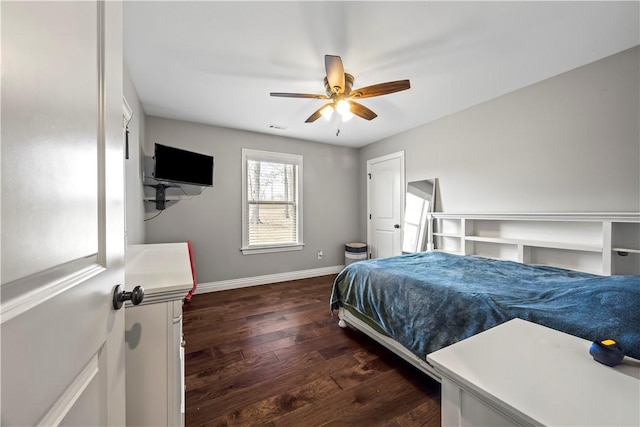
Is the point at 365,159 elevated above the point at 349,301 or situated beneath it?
elevated above

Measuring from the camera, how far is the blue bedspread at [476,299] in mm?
1158

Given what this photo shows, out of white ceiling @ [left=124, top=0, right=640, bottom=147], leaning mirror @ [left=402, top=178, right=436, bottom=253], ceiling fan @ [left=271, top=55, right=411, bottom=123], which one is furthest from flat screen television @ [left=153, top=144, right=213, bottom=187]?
leaning mirror @ [left=402, top=178, right=436, bottom=253]

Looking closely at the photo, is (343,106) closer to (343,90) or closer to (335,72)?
(343,90)

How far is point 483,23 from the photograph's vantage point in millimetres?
1715

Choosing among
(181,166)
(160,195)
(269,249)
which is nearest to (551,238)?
(269,249)

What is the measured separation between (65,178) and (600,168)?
343 cm

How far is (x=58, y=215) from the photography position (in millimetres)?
422

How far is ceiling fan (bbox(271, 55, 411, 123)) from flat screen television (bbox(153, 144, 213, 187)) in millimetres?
1386

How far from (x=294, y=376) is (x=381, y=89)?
7.79 feet

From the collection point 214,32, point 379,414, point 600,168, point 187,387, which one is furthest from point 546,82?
point 187,387

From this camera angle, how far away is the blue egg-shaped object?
0.62 meters

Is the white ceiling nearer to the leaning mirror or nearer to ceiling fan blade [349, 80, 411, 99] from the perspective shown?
ceiling fan blade [349, 80, 411, 99]

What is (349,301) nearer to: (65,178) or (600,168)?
(65,178)

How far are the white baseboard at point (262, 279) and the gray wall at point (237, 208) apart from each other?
0.24 feet
